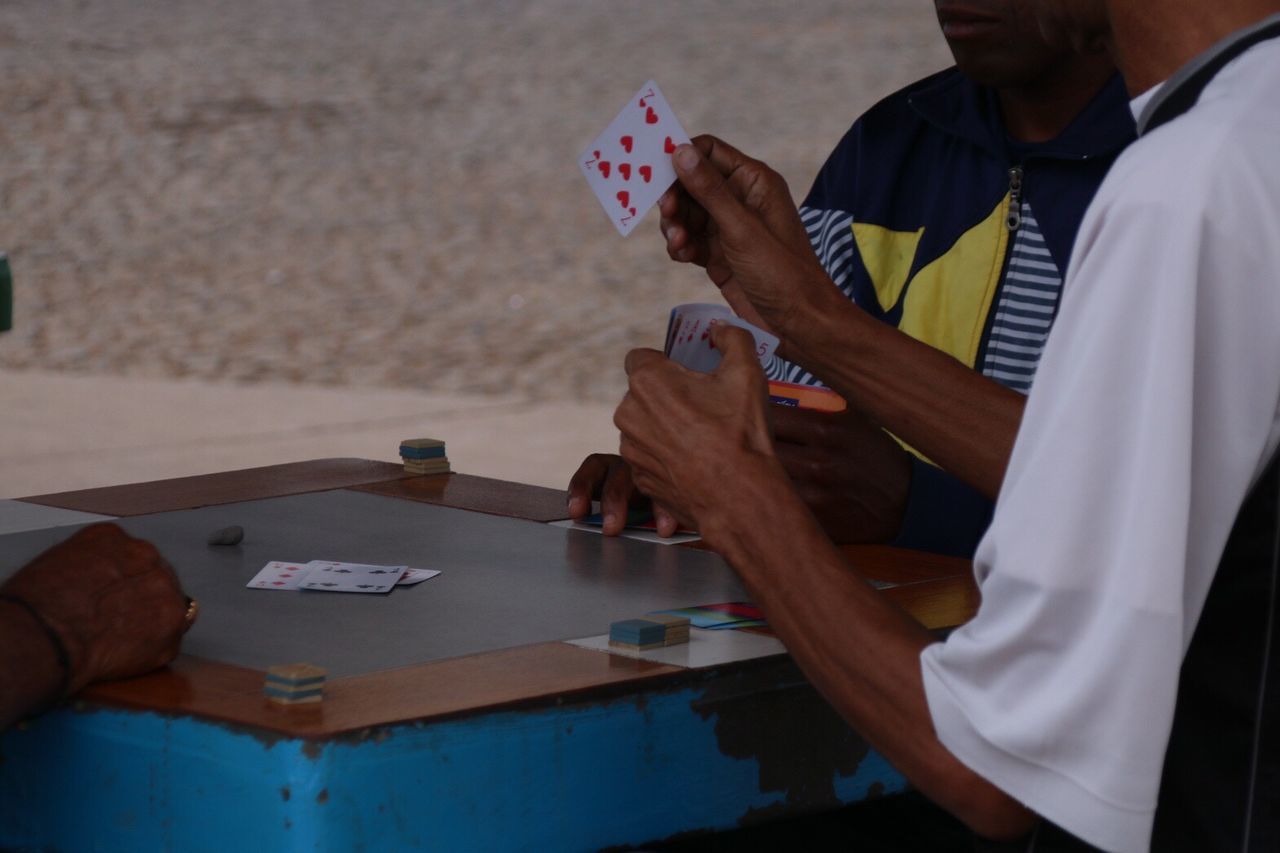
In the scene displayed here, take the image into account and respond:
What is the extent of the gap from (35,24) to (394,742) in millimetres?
15546

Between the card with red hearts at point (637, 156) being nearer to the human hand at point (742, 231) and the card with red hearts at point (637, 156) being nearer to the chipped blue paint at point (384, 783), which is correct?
the human hand at point (742, 231)

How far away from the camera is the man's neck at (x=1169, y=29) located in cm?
129

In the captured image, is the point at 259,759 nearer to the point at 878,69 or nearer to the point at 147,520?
the point at 147,520

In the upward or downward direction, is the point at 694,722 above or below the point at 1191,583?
below

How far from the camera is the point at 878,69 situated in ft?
47.3

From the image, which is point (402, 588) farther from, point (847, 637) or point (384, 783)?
point (847, 637)

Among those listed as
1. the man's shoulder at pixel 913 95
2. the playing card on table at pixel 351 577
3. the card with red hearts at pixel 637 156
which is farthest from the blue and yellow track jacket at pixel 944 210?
the playing card on table at pixel 351 577

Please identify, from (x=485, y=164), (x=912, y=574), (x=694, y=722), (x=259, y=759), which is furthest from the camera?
(x=485, y=164)

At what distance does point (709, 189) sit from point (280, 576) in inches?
24.9

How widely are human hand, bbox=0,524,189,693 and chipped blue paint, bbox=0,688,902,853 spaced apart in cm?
6

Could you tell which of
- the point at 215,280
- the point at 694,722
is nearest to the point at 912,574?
the point at 694,722

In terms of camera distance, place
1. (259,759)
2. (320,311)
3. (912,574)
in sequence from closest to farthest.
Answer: (259,759) < (912,574) < (320,311)

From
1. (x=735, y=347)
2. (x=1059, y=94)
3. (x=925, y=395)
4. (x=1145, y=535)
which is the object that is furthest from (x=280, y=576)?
(x=1059, y=94)

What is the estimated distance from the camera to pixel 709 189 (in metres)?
2.06
